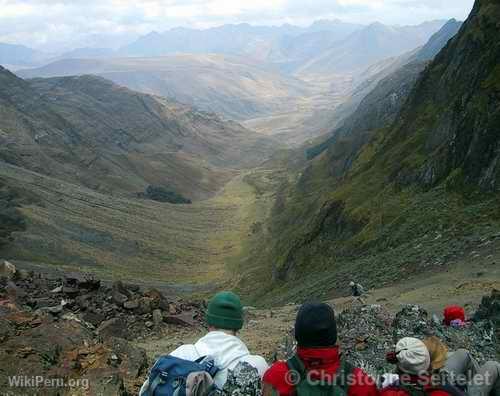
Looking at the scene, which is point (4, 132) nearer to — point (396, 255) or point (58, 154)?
point (58, 154)

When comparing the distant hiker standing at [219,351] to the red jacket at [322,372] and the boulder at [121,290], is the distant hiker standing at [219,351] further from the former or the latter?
the boulder at [121,290]

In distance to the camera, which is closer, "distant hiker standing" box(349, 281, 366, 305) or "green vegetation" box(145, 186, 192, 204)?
"distant hiker standing" box(349, 281, 366, 305)

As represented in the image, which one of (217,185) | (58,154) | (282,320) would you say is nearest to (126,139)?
(217,185)

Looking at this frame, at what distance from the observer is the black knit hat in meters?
4.33

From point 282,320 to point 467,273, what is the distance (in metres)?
5.66

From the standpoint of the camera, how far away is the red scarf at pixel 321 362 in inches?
170

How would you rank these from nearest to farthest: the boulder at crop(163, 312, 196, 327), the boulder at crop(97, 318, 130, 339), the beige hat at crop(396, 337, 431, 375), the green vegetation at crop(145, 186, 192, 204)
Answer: the beige hat at crop(396, 337, 431, 375) → the boulder at crop(97, 318, 130, 339) → the boulder at crop(163, 312, 196, 327) → the green vegetation at crop(145, 186, 192, 204)

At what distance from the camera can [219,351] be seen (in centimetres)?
482

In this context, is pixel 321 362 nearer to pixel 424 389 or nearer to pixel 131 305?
pixel 424 389

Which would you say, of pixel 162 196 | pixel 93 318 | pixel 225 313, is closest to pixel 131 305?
pixel 93 318

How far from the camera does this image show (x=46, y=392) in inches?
306

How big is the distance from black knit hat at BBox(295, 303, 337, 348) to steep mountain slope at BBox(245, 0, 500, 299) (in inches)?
574

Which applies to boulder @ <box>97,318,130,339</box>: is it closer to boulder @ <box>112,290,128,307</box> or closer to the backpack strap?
boulder @ <box>112,290,128,307</box>

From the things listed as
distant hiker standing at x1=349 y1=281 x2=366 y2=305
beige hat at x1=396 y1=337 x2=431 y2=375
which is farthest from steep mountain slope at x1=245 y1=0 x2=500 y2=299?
beige hat at x1=396 y1=337 x2=431 y2=375
